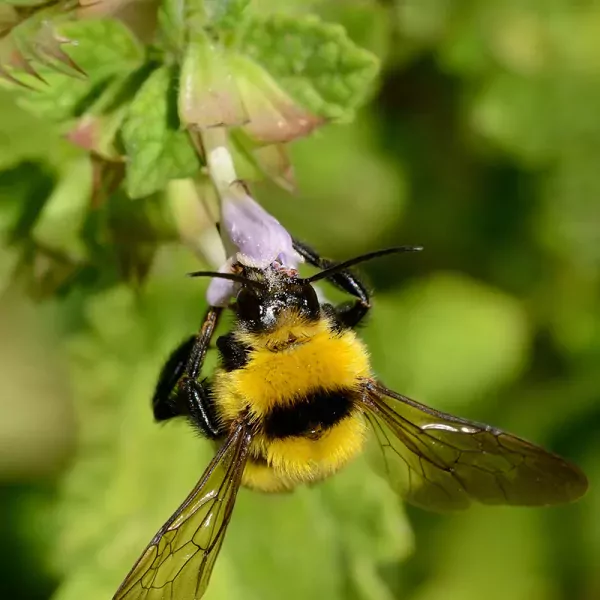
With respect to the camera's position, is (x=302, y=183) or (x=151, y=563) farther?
(x=302, y=183)

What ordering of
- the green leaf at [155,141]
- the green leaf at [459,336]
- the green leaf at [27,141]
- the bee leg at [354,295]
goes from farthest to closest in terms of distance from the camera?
the green leaf at [459,336], the green leaf at [27,141], the bee leg at [354,295], the green leaf at [155,141]

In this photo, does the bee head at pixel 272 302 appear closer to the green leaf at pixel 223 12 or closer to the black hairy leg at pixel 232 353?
the black hairy leg at pixel 232 353

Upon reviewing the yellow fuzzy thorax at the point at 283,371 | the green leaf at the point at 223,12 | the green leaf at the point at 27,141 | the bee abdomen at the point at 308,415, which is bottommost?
the bee abdomen at the point at 308,415

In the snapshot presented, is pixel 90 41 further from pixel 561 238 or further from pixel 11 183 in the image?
pixel 561 238

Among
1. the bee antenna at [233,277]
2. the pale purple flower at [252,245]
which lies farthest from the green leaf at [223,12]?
the bee antenna at [233,277]

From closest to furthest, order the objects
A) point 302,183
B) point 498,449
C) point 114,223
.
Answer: point 498,449
point 114,223
point 302,183

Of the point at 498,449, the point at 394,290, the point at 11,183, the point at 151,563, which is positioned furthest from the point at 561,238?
the point at 151,563

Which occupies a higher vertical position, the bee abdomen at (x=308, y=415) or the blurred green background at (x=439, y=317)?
the bee abdomen at (x=308, y=415)

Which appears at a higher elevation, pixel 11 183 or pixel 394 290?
pixel 11 183
